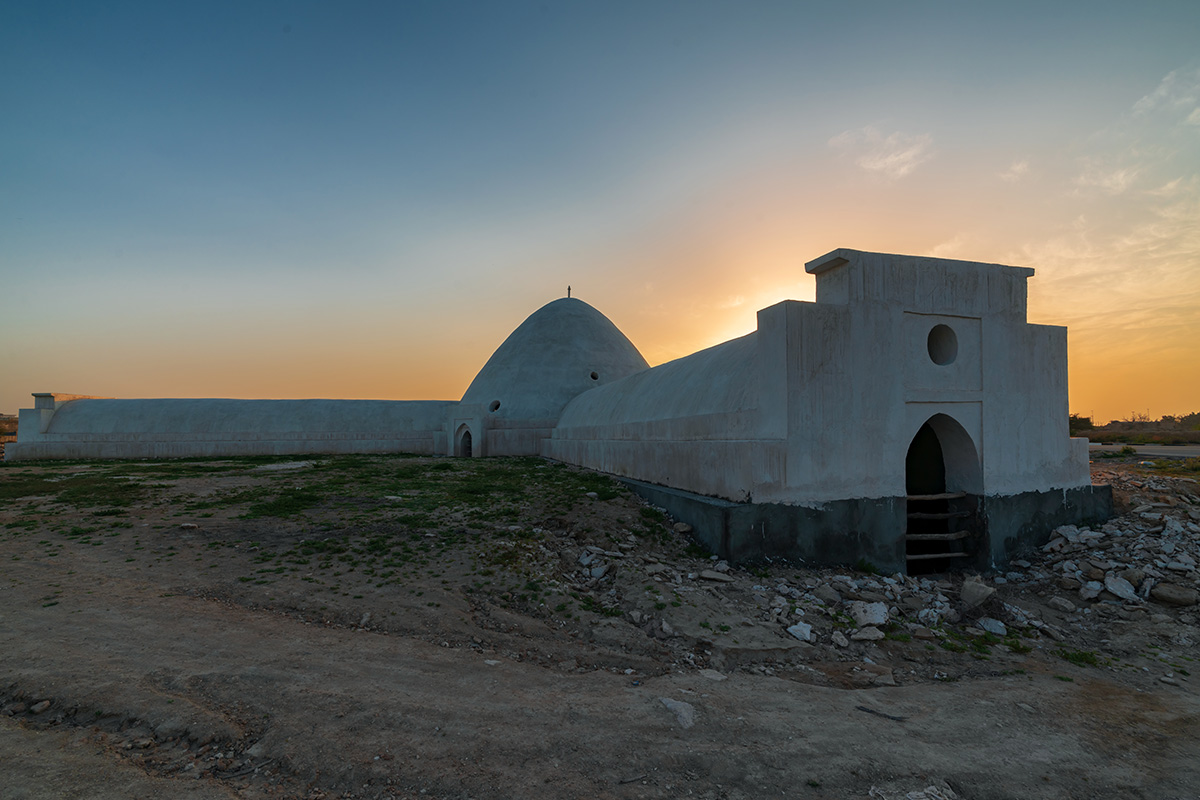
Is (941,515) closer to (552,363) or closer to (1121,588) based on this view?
(1121,588)

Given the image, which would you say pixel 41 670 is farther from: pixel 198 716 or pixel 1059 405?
pixel 1059 405

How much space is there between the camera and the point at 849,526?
380 inches

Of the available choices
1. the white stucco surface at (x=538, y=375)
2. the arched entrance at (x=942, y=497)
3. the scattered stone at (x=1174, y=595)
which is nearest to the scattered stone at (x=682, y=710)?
the arched entrance at (x=942, y=497)

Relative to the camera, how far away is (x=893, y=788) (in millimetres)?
4078

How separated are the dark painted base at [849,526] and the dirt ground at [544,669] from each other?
422mm

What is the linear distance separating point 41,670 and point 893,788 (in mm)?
7136

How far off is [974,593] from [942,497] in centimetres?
272

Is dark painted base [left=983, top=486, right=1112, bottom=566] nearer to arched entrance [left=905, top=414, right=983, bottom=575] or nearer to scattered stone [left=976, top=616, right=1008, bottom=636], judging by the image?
arched entrance [left=905, top=414, right=983, bottom=575]

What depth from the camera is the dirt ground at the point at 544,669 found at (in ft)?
13.5

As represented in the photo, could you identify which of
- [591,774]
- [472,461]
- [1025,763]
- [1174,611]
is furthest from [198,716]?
[472,461]

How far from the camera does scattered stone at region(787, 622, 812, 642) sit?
275 inches

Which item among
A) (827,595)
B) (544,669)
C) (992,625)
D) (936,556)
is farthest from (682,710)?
(936,556)

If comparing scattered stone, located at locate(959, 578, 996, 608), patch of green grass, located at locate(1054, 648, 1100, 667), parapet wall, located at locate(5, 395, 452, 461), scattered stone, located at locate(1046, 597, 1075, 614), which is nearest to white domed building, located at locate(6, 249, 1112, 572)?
scattered stone, located at locate(959, 578, 996, 608)

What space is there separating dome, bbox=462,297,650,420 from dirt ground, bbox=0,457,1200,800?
1609cm
